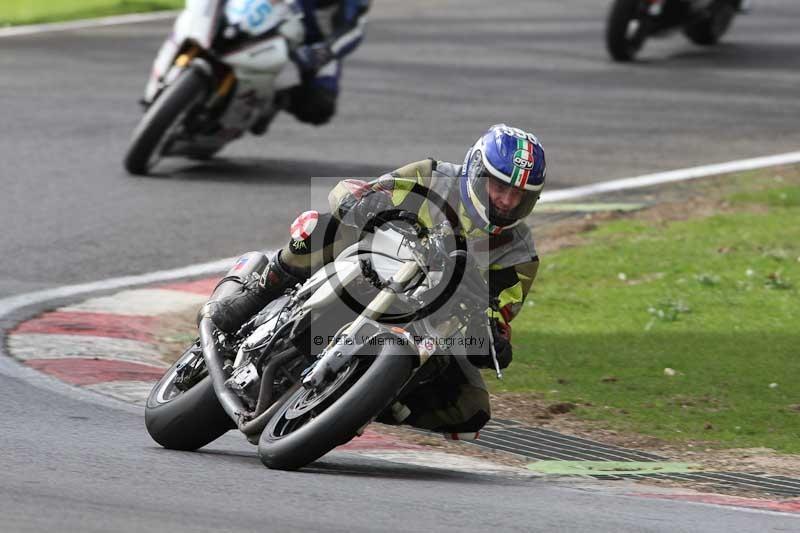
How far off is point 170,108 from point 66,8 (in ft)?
28.8

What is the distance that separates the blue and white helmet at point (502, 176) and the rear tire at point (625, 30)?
1191 centimetres

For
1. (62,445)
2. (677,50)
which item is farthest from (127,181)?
(677,50)

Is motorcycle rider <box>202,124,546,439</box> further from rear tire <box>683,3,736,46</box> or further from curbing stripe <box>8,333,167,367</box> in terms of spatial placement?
rear tire <box>683,3,736,46</box>

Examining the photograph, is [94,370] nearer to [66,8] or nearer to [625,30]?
[625,30]

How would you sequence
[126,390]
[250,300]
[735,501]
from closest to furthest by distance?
1. [735,501]
2. [250,300]
3. [126,390]

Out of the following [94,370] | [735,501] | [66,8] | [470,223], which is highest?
[470,223]

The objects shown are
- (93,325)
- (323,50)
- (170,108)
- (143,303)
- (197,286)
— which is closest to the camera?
(93,325)

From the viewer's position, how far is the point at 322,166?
13.1m

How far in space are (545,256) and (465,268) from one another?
4.98m

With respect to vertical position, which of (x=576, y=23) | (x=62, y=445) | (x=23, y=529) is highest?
(x=23, y=529)

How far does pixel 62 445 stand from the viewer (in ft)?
19.5

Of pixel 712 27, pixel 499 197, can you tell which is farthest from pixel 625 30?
pixel 499 197

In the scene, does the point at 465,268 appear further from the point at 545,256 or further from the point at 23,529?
the point at 545,256

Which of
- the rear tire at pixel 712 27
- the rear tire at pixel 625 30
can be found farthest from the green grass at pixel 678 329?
the rear tire at pixel 712 27
